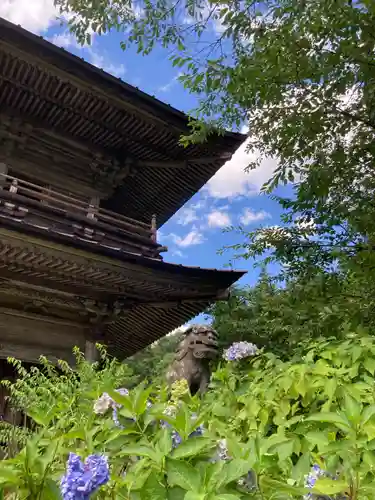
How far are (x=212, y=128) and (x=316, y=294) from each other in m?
1.96

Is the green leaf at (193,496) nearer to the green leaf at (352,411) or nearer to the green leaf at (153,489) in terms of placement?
the green leaf at (153,489)

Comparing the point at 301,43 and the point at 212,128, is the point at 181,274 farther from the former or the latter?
the point at 301,43

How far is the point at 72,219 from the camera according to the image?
7301 millimetres

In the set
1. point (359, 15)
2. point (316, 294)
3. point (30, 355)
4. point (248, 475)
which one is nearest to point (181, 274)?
point (30, 355)

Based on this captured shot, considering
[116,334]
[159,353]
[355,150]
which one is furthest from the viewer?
[159,353]

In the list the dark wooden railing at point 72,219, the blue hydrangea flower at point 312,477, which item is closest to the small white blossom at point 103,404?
the blue hydrangea flower at point 312,477

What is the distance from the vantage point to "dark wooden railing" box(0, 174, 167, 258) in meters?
6.63

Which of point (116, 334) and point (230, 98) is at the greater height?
point (230, 98)

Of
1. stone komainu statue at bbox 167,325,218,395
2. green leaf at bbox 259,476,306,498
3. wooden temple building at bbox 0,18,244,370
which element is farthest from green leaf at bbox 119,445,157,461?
wooden temple building at bbox 0,18,244,370

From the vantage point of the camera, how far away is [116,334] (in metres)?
9.23

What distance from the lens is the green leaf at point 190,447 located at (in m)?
1.11

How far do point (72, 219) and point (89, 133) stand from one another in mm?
1715

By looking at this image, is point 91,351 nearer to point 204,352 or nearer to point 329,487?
point 204,352

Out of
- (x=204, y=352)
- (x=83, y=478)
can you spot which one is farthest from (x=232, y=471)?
(x=204, y=352)
